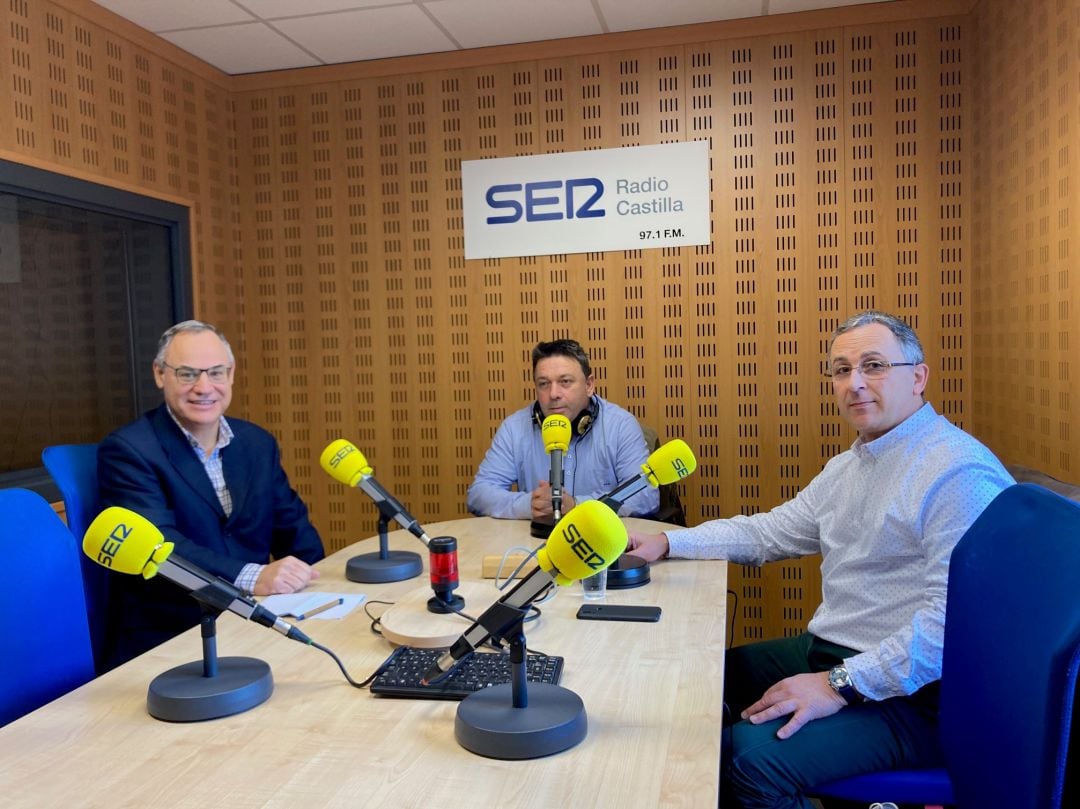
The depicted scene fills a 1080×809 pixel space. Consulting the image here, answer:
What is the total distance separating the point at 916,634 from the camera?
172 cm

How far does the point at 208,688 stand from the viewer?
1446 millimetres

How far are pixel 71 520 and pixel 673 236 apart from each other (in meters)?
2.81

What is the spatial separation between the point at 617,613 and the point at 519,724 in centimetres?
68

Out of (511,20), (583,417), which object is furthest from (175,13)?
(583,417)

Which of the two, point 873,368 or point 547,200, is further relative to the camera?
point 547,200

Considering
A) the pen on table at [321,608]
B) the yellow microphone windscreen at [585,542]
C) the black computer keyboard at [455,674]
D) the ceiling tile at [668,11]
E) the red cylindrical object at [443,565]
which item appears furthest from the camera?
the ceiling tile at [668,11]

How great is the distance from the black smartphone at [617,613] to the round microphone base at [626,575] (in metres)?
0.16

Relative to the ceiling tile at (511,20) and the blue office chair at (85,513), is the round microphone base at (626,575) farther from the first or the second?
the ceiling tile at (511,20)

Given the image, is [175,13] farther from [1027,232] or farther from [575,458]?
[1027,232]

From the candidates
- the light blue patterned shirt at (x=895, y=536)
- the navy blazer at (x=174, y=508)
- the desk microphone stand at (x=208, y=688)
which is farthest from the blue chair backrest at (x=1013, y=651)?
the navy blazer at (x=174, y=508)

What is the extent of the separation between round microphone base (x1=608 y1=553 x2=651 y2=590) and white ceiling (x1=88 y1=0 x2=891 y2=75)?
256 cm

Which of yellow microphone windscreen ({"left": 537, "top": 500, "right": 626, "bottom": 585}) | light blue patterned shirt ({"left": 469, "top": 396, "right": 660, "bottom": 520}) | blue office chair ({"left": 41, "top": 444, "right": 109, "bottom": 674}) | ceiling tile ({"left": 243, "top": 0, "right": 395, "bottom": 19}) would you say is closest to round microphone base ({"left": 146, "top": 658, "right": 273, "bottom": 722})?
yellow microphone windscreen ({"left": 537, "top": 500, "right": 626, "bottom": 585})

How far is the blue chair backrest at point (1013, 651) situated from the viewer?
42.2 inches

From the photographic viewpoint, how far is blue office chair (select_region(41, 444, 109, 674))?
2381 millimetres
